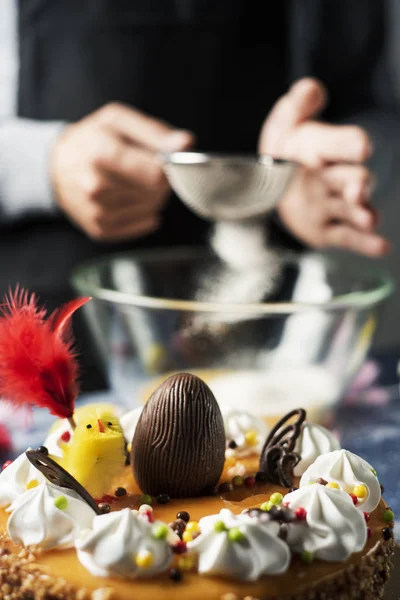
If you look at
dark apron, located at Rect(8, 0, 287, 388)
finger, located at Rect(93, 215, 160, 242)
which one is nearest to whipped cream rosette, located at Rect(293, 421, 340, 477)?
finger, located at Rect(93, 215, 160, 242)

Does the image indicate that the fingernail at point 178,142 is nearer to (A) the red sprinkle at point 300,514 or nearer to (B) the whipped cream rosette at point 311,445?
(B) the whipped cream rosette at point 311,445

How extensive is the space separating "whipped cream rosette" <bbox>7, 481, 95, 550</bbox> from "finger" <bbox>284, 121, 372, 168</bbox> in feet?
2.93

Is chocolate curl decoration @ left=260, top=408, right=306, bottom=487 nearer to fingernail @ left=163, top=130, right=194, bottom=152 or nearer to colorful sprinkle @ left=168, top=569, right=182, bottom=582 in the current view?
colorful sprinkle @ left=168, top=569, right=182, bottom=582

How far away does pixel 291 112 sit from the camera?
1.60 m

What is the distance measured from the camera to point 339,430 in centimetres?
129

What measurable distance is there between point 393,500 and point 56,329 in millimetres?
501

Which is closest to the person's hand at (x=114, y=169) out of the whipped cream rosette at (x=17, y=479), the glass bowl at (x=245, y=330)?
the glass bowl at (x=245, y=330)

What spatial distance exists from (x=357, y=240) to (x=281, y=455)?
2.60 ft

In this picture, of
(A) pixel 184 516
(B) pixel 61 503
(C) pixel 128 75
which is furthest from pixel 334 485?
(C) pixel 128 75

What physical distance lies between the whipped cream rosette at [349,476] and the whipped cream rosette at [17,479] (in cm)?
27

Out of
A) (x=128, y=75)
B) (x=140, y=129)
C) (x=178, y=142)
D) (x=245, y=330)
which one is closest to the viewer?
(x=245, y=330)

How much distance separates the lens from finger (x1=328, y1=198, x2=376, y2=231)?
1.46 m

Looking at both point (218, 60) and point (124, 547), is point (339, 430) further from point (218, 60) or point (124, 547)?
point (218, 60)

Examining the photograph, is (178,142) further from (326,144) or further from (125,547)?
(125,547)
